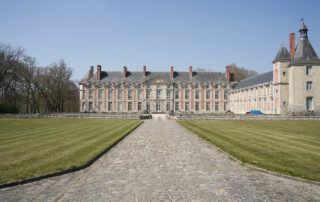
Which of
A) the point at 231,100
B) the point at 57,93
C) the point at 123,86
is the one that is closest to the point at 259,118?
the point at 231,100

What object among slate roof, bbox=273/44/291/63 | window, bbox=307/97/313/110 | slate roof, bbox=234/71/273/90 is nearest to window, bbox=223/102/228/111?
slate roof, bbox=234/71/273/90

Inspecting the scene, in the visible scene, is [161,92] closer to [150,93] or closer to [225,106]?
[150,93]

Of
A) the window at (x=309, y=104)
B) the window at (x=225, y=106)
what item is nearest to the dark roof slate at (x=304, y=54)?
the window at (x=309, y=104)

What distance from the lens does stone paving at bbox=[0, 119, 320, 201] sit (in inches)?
161

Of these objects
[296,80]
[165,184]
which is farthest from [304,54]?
[165,184]

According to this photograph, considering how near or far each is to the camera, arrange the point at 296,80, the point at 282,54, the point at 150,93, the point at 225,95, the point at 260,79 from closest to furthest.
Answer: the point at 296,80, the point at 282,54, the point at 260,79, the point at 150,93, the point at 225,95

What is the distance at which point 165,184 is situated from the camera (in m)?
4.72

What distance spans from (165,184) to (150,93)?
4509cm

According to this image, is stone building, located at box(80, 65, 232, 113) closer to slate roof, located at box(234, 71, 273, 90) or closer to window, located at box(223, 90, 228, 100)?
window, located at box(223, 90, 228, 100)

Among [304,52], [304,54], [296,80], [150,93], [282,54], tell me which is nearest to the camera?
[296,80]

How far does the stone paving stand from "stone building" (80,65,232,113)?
42925mm

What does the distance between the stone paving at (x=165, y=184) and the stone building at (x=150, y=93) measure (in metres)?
42.9

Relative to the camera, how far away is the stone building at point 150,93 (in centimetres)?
4916

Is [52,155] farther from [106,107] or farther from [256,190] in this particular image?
[106,107]
